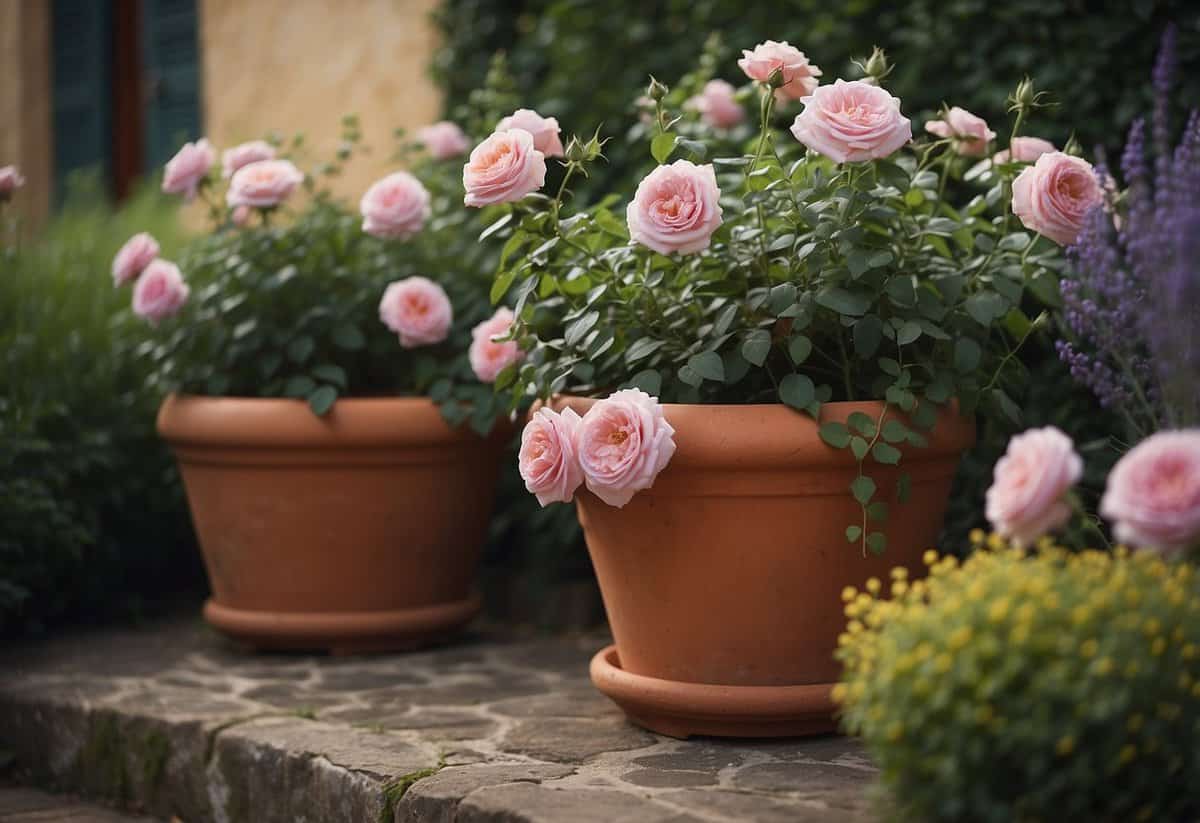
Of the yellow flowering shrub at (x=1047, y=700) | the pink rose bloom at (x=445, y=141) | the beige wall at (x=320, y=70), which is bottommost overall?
the yellow flowering shrub at (x=1047, y=700)

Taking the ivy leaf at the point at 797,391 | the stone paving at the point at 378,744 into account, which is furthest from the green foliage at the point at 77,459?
the ivy leaf at the point at 797,391

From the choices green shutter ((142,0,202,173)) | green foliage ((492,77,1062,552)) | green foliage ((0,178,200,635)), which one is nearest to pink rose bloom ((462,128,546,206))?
green foliage ((492,77,1062,552))

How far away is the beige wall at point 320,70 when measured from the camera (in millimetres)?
5480

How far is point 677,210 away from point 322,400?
3.94 feet

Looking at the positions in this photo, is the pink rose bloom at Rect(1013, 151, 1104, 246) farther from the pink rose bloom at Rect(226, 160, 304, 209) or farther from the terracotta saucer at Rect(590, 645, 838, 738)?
the pink rose bloom at Rect(226, 160, 304, 209)

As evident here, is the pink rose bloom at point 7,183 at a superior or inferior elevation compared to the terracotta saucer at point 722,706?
superior

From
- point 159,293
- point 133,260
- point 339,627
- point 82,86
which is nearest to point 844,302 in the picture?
point 339,627

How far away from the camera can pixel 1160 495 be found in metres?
1.67

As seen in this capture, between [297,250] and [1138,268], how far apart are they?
2142 mm

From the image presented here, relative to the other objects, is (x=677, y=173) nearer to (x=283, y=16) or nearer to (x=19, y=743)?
(x=19, y=743)

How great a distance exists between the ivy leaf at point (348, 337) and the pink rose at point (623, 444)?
1.13 metres

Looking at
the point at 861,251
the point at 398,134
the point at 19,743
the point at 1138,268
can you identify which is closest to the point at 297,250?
the point at 398,134

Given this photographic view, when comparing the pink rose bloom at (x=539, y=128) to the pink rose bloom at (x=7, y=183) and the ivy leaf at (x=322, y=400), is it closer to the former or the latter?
the ivy leaf at (x=322, y=400)

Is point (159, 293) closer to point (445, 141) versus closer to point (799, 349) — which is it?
point (445, 141)
